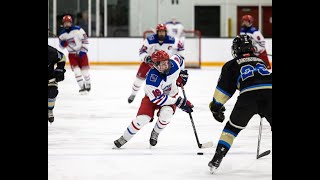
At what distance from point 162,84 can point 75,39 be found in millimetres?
4870

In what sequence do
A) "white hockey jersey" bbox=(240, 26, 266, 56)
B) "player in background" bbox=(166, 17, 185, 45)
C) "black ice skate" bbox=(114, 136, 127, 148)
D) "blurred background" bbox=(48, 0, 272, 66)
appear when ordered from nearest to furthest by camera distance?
1. "black ice skate" bbox=(114, 136, 127, 148)
2. "white hockey jersey" bbox=(240, 26, 266, 56)
3. "blurred background" bbox=(48, 0, 272, 66)
4. "player in background" bbox=(166, 17, 185, 45)

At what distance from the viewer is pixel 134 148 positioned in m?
5.25

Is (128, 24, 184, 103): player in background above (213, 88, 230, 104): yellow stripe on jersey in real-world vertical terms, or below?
above

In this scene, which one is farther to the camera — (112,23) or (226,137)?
(112,23)

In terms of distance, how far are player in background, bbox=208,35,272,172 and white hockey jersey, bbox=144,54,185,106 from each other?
835mm

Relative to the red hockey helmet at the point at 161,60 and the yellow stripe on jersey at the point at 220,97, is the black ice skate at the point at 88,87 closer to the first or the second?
the red hockey helmet at the point at 161,60

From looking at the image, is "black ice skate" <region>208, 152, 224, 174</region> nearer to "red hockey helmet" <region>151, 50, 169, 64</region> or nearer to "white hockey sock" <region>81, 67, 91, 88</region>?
"red hockey helmet" <region>151, 50, 169, 64</region>

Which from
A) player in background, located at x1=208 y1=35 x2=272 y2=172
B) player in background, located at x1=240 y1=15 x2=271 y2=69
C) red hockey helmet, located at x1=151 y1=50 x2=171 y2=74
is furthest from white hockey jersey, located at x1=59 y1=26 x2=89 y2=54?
player in background, located at x1=208 y1=35 x2=272 y2=172

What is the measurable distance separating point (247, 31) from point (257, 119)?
4.62 meters

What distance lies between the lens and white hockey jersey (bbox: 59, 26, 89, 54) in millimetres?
9750

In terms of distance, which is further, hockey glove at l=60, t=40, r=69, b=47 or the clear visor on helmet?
hockey glove at l=60, t=40, r=69, b=47
